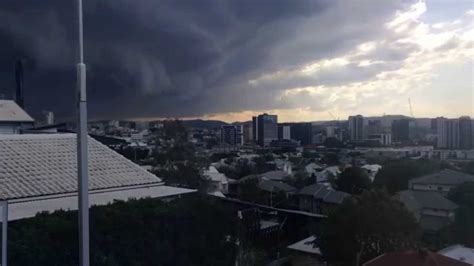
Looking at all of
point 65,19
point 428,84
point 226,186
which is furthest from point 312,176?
point 65,19

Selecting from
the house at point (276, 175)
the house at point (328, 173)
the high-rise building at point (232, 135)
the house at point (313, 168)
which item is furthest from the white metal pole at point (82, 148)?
the house at point (313, 168)

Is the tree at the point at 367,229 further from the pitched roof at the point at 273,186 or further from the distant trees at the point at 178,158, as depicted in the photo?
the distant trees at the point at 178,158

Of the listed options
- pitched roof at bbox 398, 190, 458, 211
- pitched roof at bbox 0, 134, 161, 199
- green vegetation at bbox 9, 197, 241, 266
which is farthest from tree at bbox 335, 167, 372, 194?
pitched roof at bbox 0, 134, 161, 199

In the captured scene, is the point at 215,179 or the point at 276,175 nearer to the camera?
the point at 215,179

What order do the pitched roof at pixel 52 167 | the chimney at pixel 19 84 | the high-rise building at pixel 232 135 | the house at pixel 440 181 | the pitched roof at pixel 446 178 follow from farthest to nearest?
the high-rise building at pixel 232 135, the house at pixel 440 181, the pitched roof at pixel 446 178, the chimney at pixel 19 84, the pitched roof at pixel 52 167

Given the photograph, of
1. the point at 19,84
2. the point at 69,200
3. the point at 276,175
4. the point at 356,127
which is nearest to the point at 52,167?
the point at 69,200

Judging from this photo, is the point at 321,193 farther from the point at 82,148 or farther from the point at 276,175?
the point at 82,148

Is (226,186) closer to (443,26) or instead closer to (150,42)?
(150,42)
